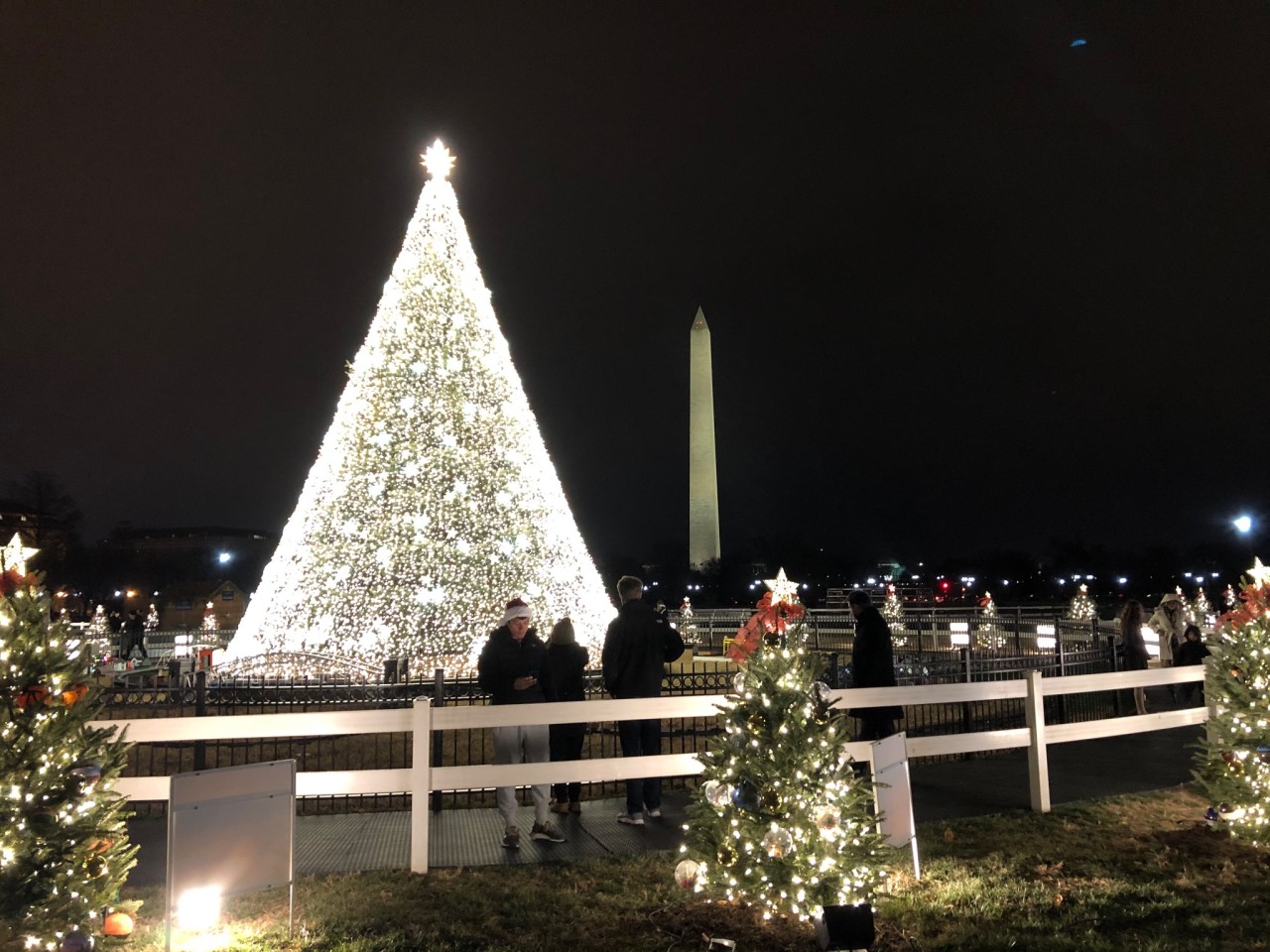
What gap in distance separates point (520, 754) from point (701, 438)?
44131mm

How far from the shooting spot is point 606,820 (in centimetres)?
806

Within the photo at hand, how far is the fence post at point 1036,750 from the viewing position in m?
8.12

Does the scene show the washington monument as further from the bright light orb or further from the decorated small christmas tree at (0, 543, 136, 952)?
the decorated small christmas tree at (0, 543, 136, 952)

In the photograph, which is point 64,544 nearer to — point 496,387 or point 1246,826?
point 496,387

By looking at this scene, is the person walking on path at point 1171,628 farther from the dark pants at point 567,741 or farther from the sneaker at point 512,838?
the sneaker at point 512,838

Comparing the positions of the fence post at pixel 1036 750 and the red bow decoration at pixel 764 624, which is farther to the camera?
the fence post at pixel 1036 750

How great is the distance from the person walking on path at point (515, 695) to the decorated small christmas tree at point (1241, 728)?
17.6 ft

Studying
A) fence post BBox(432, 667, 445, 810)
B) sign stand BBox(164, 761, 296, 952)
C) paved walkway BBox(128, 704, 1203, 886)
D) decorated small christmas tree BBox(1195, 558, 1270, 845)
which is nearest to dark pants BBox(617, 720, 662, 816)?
paved walkway BBox(128, 704, 1203, 886)

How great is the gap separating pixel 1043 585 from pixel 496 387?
350ft

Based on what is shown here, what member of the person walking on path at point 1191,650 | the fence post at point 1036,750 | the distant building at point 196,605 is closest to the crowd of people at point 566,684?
the fence post at point 1036,750

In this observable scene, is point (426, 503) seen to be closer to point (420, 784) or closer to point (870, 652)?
point (870, 652)

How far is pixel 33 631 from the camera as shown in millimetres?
4988

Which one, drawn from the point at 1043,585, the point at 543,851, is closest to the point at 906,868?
the point at 543,851

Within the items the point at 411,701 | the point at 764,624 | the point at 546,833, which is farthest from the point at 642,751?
the point at 411,701
